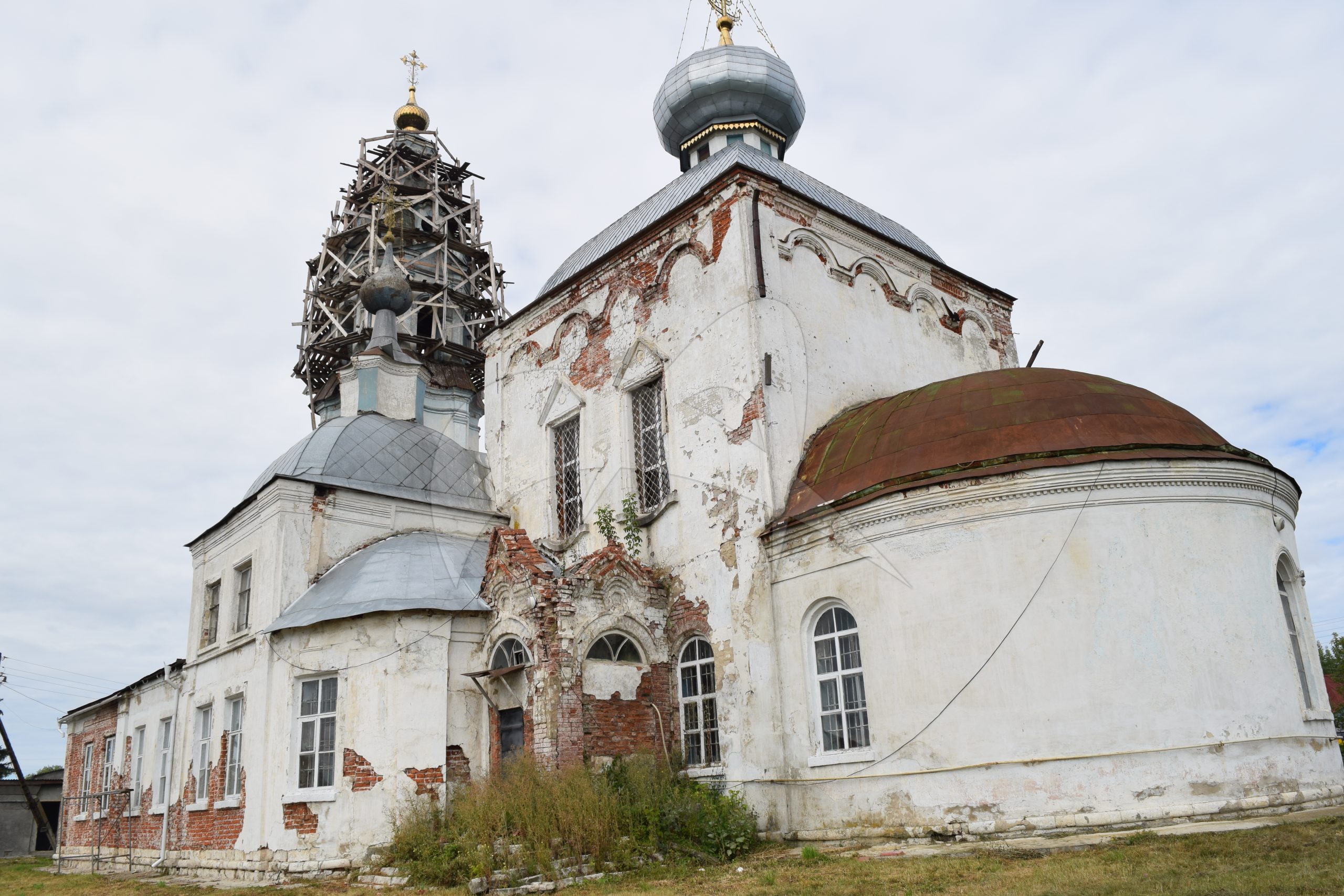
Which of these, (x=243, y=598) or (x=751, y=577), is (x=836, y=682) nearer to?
(x=751, y=577)

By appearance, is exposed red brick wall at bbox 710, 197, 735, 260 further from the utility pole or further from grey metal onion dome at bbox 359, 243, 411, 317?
the utility pole

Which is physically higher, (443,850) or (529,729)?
(529,729)

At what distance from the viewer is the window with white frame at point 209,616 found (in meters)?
16.0

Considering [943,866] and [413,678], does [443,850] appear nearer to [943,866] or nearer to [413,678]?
[413,678]

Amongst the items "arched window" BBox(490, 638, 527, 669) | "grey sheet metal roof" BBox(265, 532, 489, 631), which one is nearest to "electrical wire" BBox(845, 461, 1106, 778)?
"arched window" BBox(490, 638, 527, 669)

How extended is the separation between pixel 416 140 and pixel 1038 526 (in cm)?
2959

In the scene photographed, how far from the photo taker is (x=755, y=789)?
1125 cm

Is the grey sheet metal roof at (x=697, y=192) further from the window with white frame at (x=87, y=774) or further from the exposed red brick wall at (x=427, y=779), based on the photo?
the window with white frame at (x=87, y=774)

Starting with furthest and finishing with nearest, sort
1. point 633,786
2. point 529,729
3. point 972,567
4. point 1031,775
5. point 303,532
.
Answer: point 303,532
point 529,729
point 633,786
point 972,567
point 1031,775

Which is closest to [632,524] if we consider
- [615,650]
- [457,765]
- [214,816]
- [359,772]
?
[615,650]

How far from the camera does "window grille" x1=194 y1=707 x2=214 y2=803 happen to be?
1471 cm

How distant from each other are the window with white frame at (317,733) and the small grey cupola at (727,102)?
11009 mm

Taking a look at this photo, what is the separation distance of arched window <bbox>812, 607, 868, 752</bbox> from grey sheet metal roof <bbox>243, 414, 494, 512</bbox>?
23.2 ft

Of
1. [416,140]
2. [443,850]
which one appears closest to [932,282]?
[443,850]
